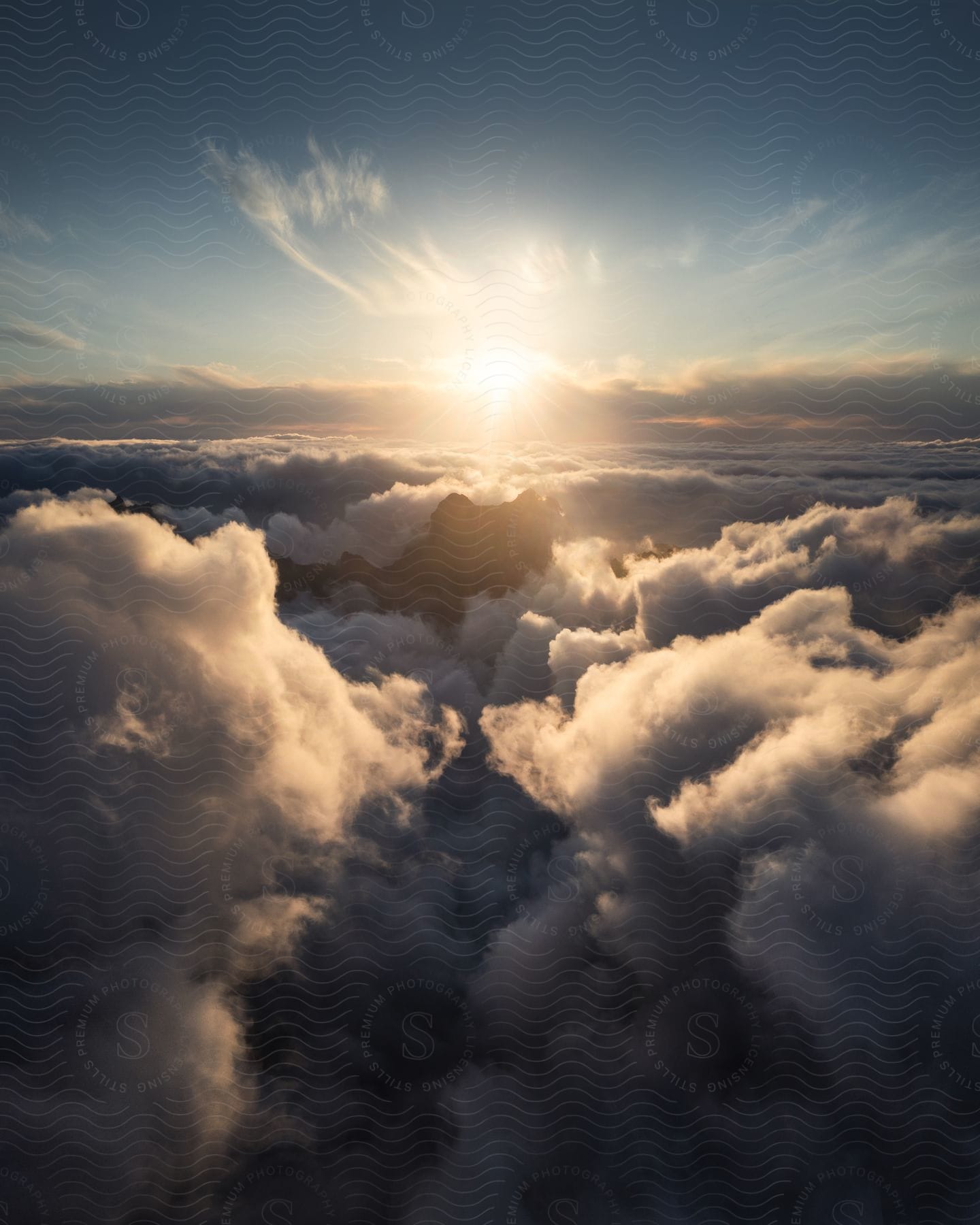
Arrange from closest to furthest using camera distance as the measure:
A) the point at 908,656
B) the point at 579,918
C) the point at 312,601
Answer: the point at 579,918 < the point at 908,656 < the point at 312,601

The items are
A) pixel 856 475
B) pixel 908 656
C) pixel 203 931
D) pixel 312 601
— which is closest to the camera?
pixel 203 931

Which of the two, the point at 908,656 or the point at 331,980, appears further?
the point at 908,656

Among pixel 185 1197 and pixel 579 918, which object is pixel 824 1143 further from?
pixel 185 1197

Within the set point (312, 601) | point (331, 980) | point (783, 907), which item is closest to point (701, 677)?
point (783, 907)

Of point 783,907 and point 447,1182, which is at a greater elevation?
point 783,907

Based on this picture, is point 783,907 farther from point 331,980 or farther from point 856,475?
point 856,475

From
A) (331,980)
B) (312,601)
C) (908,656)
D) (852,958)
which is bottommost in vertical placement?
(312,601)
